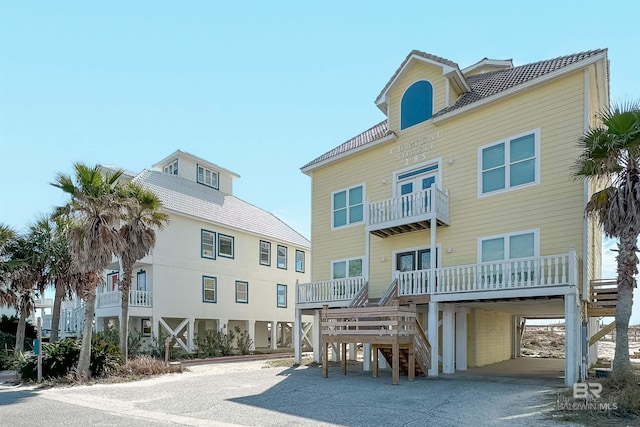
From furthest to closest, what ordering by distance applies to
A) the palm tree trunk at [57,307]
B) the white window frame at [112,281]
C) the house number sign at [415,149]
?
Answer: the white window frame at [112,281] < the palm tree trunk at [57,307] < the house number sign at [415,149]

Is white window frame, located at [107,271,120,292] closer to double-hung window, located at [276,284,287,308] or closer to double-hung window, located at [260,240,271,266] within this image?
double-hung window, located at [260,240,271,266]

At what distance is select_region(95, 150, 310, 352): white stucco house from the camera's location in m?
23.8

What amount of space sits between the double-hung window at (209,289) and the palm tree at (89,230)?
10.7 m

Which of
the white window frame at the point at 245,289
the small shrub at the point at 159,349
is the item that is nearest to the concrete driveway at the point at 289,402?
the small shrub at the point at 159,349

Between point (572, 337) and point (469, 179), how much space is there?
5944 millimetres

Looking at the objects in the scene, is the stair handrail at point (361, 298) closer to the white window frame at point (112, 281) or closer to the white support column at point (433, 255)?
the white support column at point (433, 255)

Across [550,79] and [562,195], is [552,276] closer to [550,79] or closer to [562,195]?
[562,195]

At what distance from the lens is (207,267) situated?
26312mm

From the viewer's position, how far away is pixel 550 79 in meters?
14.5

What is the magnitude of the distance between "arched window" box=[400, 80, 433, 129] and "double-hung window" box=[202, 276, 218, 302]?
45.1 ft

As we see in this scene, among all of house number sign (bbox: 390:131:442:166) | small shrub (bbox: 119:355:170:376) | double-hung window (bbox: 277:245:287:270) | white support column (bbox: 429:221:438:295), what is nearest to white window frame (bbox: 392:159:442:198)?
house number sign (bbox: 390:131:442:166)

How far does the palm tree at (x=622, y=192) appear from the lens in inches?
442

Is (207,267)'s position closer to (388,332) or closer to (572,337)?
(388,332)

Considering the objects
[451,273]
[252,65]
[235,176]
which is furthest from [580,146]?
[235,176]
